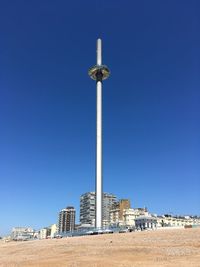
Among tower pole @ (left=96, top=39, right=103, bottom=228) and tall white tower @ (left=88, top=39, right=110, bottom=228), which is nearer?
tower pole @ (left=96, top=39, right=103, bottom=228)

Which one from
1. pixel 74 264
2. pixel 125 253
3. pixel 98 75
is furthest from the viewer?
pixel 98 75

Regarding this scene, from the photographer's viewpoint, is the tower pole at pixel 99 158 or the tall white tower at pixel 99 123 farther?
the tall white tower at pixel 99 123

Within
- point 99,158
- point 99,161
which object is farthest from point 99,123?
point 99,161

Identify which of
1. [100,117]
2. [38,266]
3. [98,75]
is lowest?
[38,266]

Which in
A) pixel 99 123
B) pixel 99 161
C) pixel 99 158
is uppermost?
pixel 99 123

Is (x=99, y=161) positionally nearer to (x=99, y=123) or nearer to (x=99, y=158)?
(x=99, y=158)

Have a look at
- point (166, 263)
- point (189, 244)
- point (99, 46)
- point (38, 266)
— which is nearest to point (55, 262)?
point (38, 266)

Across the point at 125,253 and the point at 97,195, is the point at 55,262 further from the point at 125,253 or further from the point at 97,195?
the point at 97,195

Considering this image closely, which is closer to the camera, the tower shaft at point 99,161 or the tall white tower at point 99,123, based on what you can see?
the tower shaft at point 99,161

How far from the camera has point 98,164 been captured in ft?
301

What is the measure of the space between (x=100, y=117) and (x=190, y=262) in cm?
7582

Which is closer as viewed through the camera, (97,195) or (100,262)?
(100,262)

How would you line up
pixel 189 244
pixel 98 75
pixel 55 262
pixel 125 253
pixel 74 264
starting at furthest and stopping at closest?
pixel 98 75
pixel 189 244
pixel 125 253
pixel 55 262
pixel 74 264

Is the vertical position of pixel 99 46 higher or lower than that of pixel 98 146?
higher
